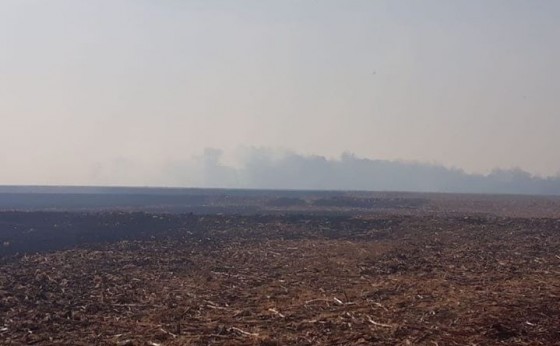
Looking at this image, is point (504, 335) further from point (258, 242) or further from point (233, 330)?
point (258, 242)

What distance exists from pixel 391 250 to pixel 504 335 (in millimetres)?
12357

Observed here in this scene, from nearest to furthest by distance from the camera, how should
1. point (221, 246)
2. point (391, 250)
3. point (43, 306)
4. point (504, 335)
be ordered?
point (504, 335) < point (43, 306) < point (391, 250) < point (221, 246)

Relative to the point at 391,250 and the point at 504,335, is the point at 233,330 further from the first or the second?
the point at 391,250

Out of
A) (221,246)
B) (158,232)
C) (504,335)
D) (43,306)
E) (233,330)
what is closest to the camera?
(504,335)

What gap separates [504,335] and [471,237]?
16525 millimetres

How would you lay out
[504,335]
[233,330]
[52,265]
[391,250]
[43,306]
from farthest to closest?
[391,250] < [52,265] < [43,306] < [233,330] < [504,335]

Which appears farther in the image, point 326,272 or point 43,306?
point 326,272

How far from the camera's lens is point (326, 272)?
1698 cm

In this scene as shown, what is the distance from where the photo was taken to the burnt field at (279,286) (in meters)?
10.4

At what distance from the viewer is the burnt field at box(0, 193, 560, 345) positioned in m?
10.4

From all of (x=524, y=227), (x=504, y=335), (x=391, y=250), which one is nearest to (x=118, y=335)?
(x=504, y=335)

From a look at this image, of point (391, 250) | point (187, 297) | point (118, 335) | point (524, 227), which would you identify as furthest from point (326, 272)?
point (524, 227)

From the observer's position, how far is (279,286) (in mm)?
14898

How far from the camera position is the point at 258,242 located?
980 inches
